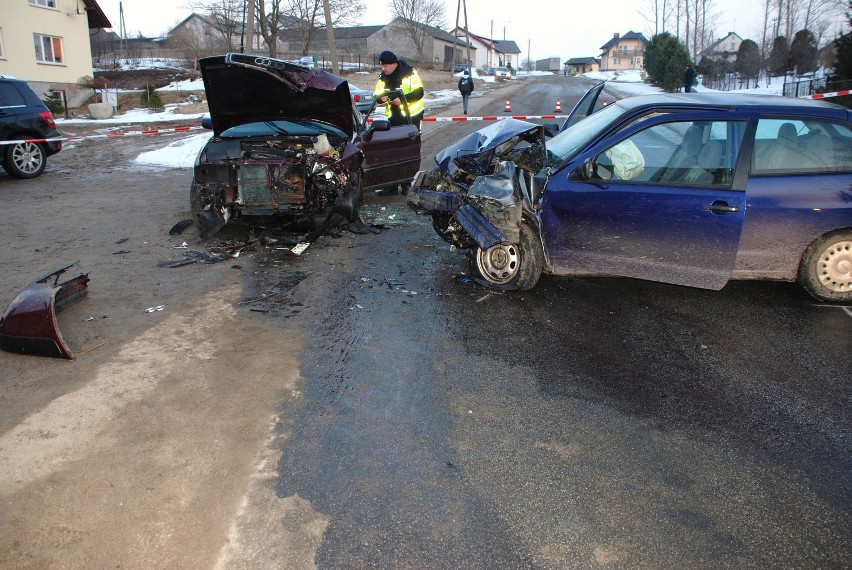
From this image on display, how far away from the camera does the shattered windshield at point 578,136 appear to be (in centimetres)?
545

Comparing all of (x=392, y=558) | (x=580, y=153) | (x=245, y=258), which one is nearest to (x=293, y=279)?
(x=245, y=258)

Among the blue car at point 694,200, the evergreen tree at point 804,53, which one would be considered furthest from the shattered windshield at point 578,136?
the evergreen tree at point 804,53

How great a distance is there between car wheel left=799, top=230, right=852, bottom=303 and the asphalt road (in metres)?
0.19

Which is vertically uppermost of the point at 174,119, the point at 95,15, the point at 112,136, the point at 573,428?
the point at 95,15

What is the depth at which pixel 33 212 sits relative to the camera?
882 cm

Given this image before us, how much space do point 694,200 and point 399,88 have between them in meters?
6.20

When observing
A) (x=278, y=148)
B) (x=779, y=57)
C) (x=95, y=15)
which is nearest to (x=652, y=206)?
(x=278, y=148)

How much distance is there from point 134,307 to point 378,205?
452cm

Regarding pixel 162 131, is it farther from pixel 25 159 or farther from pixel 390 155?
pixel 390 155

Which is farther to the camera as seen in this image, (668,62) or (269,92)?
(668,62)

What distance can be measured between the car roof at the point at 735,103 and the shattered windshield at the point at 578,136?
0.59 feet

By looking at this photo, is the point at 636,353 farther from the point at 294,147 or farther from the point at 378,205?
the point at 378,205

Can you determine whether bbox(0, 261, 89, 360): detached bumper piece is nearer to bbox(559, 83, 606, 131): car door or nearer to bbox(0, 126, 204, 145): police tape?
bbox(559, 83, 606, 131): car door

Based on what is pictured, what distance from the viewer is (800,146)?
512 centimetres
